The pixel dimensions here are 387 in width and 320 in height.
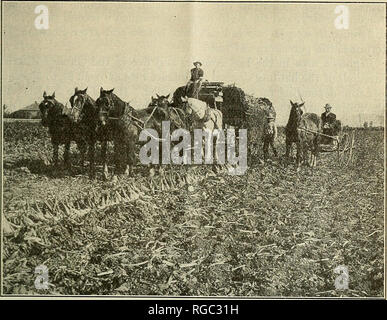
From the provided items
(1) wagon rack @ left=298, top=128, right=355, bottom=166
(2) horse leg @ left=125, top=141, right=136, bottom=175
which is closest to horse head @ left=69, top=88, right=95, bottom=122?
(2) horse leg @ left=125, top=141, right=136, bottom=175

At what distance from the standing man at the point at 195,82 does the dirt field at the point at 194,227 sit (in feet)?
1.82

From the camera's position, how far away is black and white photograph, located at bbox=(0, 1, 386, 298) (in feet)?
10.7

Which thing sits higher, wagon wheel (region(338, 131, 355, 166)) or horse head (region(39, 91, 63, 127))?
horse head (region(39, 91, 63, 127))

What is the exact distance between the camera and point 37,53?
10.9 feet

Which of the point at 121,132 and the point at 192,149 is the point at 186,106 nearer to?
the point at 192,149

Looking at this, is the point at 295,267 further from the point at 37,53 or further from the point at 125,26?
the point at 37,53

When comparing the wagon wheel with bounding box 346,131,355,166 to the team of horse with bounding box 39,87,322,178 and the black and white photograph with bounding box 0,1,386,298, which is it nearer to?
the black and white photograph with bounding box 0,1,386,298

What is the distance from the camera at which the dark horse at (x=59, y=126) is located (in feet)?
10.9

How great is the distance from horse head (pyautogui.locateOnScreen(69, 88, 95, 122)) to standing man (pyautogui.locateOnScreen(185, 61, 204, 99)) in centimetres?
71

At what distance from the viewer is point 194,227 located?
3.28 meters

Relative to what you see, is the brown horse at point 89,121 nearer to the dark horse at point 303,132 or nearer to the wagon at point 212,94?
the wagon at point 212,94

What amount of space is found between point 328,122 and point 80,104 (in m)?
1.82

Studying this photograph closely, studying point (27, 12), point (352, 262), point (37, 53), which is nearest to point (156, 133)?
point (37, 53)

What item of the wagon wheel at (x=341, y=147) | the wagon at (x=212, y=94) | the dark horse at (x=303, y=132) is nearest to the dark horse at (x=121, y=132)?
the wagon at (x=212, y=94)
